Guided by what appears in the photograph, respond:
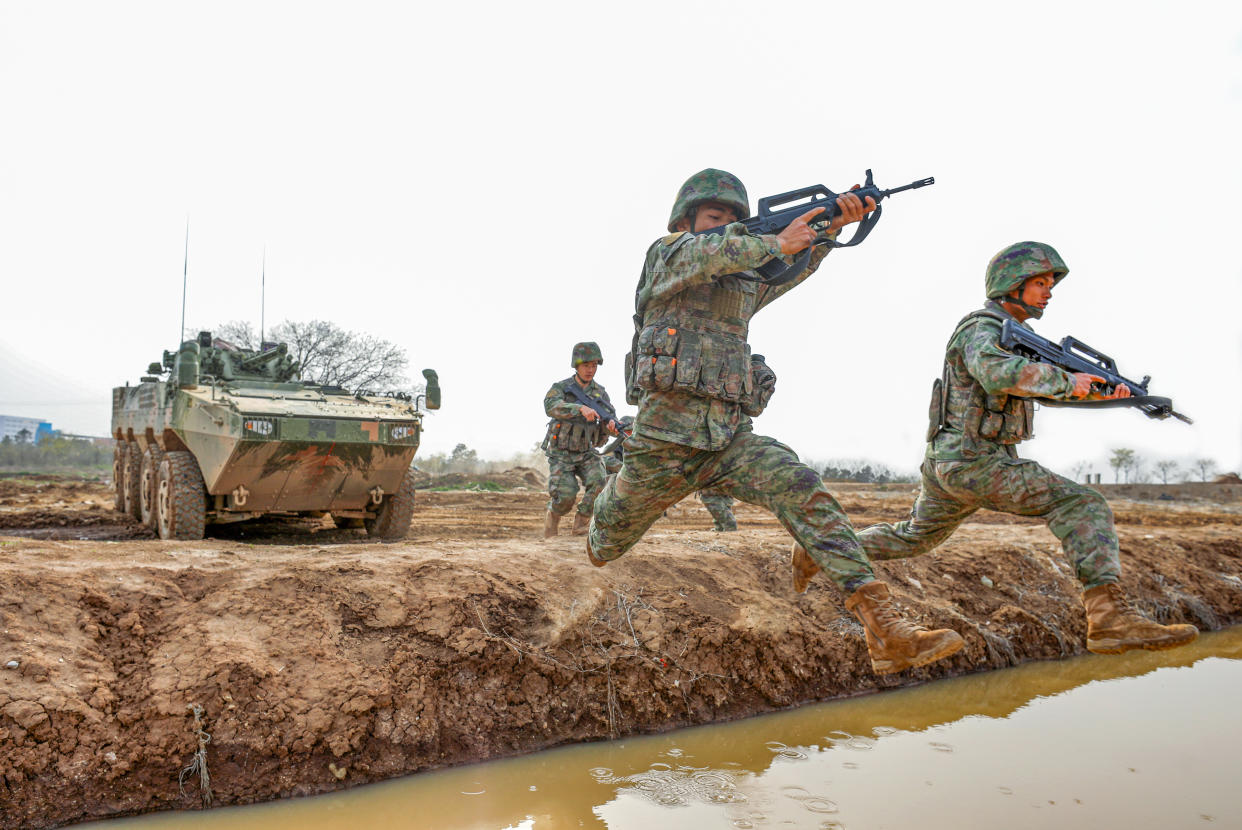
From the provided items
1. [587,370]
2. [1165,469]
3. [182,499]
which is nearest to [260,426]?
[182,499]

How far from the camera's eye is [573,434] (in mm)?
7488

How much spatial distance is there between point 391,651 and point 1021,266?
3266 millimetres

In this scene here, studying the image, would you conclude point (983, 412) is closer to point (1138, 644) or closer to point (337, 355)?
point (1138, 644)

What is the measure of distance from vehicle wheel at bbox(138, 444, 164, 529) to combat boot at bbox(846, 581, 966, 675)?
320 inches

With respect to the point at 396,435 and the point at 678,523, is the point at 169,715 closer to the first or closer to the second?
the point at 396,435

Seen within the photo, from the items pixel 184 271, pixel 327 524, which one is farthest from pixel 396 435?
pixel 184 271

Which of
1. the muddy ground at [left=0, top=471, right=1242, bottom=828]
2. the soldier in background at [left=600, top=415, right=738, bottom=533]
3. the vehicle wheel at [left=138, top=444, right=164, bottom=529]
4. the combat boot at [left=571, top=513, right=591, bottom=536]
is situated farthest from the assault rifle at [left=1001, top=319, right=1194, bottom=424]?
the vehicle wheel at [left=138, top=444, right=164, bottom=529]

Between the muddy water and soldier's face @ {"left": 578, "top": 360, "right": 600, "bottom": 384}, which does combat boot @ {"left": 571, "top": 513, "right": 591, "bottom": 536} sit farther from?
the muddy water

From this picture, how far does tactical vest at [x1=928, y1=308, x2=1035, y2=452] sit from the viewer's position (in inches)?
136

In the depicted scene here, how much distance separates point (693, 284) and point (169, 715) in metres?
2.65

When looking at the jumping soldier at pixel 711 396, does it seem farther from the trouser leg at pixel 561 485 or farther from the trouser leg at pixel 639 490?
the trouser leg at pixel 561 485

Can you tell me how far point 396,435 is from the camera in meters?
8.08

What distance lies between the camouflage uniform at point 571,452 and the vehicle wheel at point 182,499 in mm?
3233

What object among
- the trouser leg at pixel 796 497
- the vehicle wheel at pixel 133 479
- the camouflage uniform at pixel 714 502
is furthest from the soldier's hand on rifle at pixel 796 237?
the vehicle wheel at pixel 133 479
